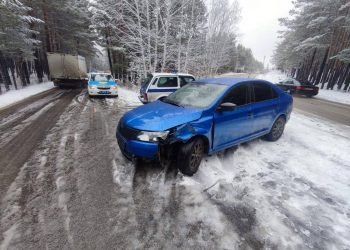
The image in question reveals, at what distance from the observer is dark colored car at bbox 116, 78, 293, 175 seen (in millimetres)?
3379

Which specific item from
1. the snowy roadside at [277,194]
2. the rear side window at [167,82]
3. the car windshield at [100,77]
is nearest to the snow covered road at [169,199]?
the snowy roadside at [277,194]

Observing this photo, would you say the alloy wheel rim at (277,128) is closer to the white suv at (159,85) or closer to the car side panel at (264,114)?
the car side panel at (264,114)

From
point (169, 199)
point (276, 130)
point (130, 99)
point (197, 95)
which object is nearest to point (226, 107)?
point (197, 95)

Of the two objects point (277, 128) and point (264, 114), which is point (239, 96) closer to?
point (264, 114)

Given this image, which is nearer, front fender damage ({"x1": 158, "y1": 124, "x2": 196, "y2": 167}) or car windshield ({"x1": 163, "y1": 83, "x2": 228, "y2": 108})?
front fender damage ({"x1": 158, "y1": 124, "x2": 196, "y2": 167})

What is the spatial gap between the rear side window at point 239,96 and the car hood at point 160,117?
2.91 feet

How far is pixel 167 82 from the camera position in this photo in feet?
29.2

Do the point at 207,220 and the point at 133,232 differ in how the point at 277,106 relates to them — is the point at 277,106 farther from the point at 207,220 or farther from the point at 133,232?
the point at 133,232

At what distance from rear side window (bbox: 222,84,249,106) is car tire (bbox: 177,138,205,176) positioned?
3.62ft

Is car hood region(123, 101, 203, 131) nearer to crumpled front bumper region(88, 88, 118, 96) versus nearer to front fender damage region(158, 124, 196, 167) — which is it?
front fender damage region(158, 124, 196, 167)

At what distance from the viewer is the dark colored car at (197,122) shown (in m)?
3.38

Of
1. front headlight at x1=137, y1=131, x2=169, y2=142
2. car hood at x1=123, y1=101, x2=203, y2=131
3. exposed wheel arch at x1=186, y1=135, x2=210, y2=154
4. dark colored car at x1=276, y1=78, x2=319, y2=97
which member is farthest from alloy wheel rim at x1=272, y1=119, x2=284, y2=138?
dark colored car at x1=276, y1=78, x2=319, y2=97

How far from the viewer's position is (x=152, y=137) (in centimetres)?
332

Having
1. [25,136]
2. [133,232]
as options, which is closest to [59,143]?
[25,136]
